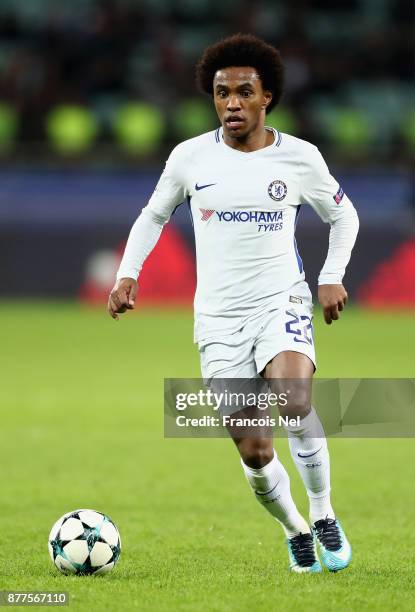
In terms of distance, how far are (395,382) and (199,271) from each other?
630 cm

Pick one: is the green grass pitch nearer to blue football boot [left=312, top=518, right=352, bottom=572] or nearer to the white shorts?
blue football boot [left=312, top=518, right=352, bottom=572]

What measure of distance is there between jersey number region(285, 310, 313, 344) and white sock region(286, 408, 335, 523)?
11.4 inches

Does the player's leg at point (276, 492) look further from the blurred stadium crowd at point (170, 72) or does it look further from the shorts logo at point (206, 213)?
the blurred stadium crowd at point (170, 72)

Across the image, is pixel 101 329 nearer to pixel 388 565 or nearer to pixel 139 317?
pixel 139 317

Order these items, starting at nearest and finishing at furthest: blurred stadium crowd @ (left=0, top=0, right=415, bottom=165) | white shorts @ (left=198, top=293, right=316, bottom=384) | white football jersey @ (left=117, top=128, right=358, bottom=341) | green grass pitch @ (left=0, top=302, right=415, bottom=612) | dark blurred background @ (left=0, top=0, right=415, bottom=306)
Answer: green grass pitch @ (left=0, top=302, right=415, bottom=612)
white shorts @ (left=198, top=293, right=316, bottom=384)
white football jersey @ (left=117, top=128, right=358, bottom=341)
dark blurred background @ (left=0, top=0, right=415, bottom=306)
blurred stadium crowd @ (left=0, top=0, right=415, bottom=165)

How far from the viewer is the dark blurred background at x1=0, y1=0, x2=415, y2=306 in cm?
1855

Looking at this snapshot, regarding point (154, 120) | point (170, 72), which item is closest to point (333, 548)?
point (154, 120)

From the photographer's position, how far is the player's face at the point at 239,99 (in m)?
5.30

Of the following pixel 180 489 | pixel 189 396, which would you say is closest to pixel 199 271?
pixel 189 396

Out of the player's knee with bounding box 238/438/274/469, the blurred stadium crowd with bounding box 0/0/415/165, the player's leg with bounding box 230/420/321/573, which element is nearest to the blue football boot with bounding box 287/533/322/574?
the player's leg with bounding box 230/420/321/573

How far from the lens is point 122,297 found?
5352mm

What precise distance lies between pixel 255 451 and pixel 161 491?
2.51m

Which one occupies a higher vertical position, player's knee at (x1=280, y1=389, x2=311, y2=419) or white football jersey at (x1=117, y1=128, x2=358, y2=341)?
white football jersey at (x1=117, y1=128, x2=358, y2=341)

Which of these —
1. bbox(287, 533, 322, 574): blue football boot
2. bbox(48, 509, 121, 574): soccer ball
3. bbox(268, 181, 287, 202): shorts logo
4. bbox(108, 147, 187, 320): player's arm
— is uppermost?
bbox(268, 181, 287, 202): shorts logo
